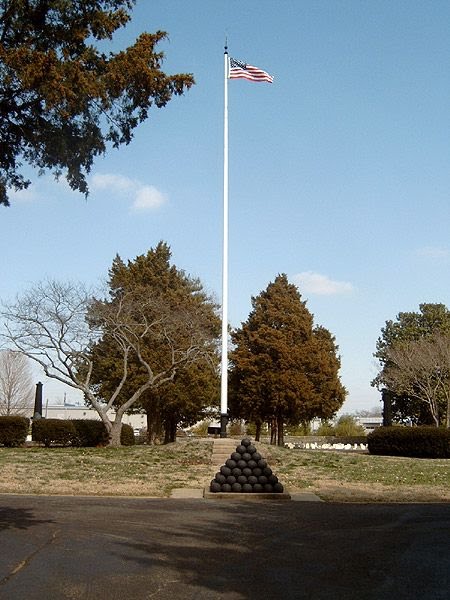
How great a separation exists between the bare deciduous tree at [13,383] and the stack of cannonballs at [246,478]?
57.4m

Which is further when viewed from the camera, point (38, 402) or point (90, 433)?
point (38, 402)

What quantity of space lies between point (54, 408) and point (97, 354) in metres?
86.2

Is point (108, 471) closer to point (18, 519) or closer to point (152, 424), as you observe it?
point (18, 519)

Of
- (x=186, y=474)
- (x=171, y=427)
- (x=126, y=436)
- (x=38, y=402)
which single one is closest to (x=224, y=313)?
(x=186, y=474)

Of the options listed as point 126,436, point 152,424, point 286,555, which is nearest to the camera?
point 286,555

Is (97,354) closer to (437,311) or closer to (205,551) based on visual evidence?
(437,311)

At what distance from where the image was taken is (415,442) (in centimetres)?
3006

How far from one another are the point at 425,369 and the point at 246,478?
31.5m

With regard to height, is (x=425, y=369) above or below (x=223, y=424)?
above

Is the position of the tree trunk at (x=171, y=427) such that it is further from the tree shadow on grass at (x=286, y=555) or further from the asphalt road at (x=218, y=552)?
the tree shadow on grass at (x=286, y=555)

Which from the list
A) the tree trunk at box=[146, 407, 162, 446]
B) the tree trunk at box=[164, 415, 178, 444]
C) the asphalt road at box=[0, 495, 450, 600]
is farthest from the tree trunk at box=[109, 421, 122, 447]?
the asphalt road at box=[0, 495, 450, 600]

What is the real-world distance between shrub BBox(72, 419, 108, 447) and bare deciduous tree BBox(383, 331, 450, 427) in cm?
2084

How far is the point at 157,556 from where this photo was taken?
784cm

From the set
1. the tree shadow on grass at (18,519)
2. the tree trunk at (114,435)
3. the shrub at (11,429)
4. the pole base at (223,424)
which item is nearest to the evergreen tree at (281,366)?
the tree trunk at (114,435)
